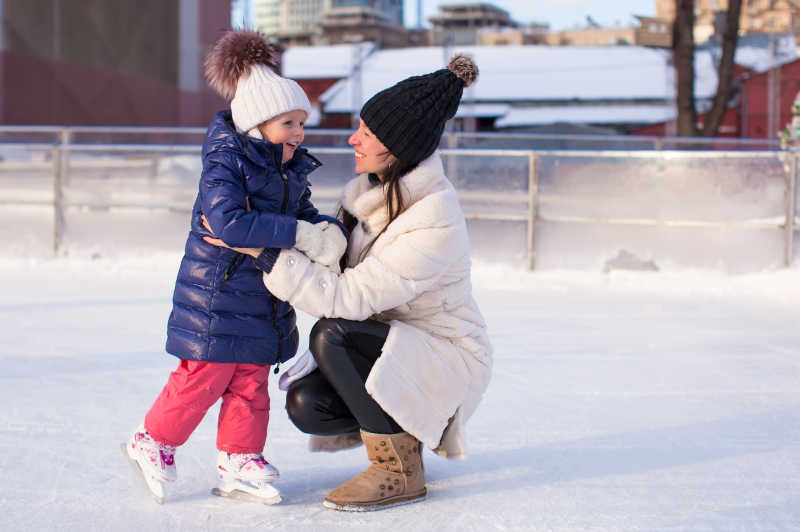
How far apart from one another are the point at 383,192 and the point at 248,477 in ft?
2.56

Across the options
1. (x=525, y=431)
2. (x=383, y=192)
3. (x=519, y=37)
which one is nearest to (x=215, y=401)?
(x=383, y=192)

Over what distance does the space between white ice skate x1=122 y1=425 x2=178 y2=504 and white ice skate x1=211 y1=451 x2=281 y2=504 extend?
130 millimetres

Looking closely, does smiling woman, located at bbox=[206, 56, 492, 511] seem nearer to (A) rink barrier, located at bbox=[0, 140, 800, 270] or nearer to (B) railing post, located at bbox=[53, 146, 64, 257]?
(A) rink barrier, located at bbox=[0, 140, 800, 270]

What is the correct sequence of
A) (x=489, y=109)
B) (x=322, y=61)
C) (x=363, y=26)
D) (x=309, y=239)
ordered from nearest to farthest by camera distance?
(x=309, y=239) < (x=489, y=109) < (x=322, y=61) < (x=363, y=26)

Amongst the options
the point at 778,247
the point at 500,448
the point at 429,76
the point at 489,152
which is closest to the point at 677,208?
the point at 778,247

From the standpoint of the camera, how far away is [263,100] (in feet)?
7.74

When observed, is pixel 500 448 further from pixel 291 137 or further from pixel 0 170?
pixel 0 170

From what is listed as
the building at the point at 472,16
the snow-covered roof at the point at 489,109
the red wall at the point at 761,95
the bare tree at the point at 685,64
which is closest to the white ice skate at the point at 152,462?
the bare tree at the point at 685,64

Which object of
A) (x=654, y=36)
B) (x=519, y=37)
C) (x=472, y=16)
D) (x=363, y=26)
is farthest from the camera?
(x=472, y=16)

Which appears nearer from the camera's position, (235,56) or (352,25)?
(235,56)

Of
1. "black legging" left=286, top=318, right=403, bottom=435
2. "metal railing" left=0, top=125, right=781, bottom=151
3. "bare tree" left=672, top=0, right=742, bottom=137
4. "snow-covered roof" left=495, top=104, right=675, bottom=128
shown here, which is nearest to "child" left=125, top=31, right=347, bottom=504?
"black legging" left=286, top=318, right=403, bottom=435

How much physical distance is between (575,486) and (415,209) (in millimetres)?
885

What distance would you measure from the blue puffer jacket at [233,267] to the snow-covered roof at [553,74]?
1992 cm

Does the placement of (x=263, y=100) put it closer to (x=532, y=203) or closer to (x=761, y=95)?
(x=532, y=203)
